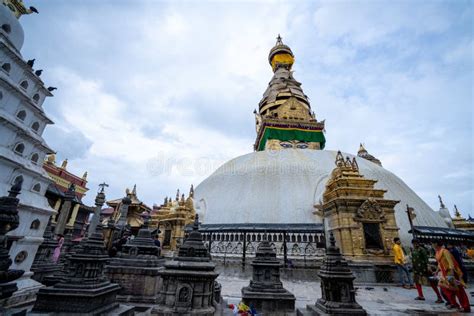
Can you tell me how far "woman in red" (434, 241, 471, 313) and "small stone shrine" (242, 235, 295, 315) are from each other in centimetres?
367

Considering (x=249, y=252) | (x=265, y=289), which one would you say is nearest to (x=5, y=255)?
(x=265, y=289)

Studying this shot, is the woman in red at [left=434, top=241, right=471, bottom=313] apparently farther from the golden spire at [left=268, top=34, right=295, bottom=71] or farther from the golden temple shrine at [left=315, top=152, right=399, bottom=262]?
the golden spire at [left=268, top=34, right=295, bottom=71]

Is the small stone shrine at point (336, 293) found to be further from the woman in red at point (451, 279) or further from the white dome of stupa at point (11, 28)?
the white dome of stupa at point (11, 28)

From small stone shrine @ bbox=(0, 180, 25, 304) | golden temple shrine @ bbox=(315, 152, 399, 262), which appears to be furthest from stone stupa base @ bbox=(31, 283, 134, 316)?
golden temple shrine @ bbox=(315, 152, 399, 262)

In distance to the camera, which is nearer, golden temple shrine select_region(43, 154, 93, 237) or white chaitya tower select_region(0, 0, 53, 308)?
white chaitya tower select_region(0, 0, 53, 308)

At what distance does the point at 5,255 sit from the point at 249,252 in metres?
9.88

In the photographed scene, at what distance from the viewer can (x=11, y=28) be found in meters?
7.95

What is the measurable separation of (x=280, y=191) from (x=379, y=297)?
29.7 feet

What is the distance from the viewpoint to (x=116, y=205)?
77.0 feet

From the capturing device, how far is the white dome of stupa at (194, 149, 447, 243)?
14195 millimetres

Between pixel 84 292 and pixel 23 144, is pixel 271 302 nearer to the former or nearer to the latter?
pixel 84 292

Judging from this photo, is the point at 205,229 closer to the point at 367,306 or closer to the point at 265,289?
the point at 265,289

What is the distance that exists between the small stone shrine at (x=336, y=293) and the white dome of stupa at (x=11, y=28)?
456 inches

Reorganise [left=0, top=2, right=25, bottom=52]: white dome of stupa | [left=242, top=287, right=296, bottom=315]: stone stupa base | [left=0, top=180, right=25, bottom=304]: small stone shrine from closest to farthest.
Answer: [left=0, top=180, right=25, bottom=304]: small stone shrine, [left=242, top=287, right=296, bottom=315]: stone stupa base, [left=0, top=2, right=25, bottom=52]: white dome of stupa
